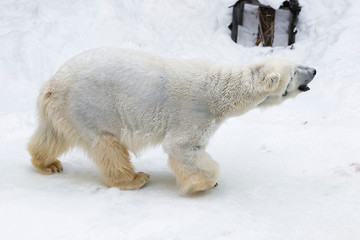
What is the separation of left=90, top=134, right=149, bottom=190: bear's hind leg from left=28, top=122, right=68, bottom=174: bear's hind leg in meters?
0.46

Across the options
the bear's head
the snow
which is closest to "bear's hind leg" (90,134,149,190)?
the snow

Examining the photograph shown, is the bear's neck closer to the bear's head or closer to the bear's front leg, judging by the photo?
the bear's head

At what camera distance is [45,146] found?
4.63m

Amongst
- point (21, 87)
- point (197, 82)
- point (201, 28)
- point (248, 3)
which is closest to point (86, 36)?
point (21, 87)

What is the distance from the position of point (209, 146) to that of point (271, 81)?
172 centimetres

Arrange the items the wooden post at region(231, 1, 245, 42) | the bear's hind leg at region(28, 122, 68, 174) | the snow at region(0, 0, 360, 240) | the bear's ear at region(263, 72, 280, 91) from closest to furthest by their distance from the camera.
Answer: the snow at region(0, 0, 360, 240)
the bear's ear at region(263, 72, 280, 91)
the bear's hind leg at region(28, 122, 68, 174)
the wooden post at region(231, 1, 245, 42)

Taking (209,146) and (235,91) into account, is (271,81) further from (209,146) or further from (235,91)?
(209,146)

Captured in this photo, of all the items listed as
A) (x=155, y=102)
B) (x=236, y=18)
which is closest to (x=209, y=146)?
(x=155, y=102)

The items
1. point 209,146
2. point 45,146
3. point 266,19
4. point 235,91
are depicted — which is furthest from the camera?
point 266,19

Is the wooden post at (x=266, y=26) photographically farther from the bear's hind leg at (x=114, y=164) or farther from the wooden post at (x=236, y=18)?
the bear's hind leg at (x=114, y=164)

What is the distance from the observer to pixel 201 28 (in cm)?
867

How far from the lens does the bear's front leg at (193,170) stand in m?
4.22

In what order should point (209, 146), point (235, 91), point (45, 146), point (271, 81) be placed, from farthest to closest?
point (209, 146), point (45, 146), point (235, 91), point (271, 81)

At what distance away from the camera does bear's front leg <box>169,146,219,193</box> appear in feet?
13.9
